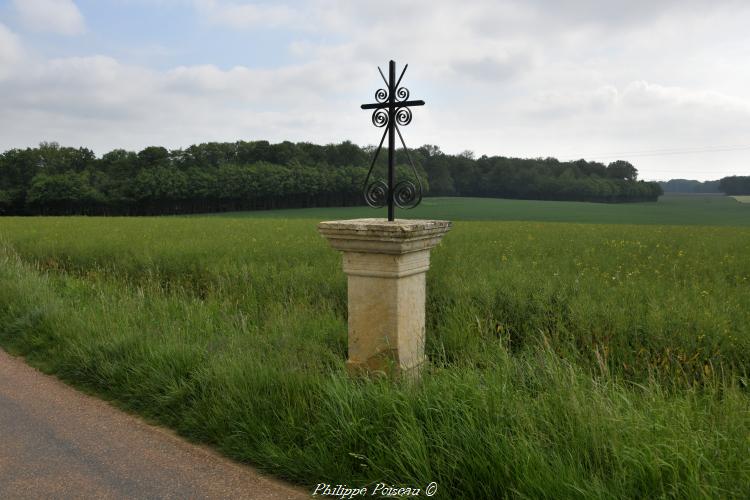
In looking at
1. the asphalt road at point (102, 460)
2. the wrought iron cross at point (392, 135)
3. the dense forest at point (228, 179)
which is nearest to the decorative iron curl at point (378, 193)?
the wrought iron cross at point (392, 135)

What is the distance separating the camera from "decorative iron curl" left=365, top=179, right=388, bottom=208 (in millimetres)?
4273

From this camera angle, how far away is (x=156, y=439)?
3.66m

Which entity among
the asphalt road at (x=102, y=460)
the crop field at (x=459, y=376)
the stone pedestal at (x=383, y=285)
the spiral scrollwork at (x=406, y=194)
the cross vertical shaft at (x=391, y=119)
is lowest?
the asphalt road at (x=102, y=460)

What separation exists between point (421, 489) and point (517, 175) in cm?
8980

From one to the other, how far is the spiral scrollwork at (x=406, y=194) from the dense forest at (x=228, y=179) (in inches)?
1850

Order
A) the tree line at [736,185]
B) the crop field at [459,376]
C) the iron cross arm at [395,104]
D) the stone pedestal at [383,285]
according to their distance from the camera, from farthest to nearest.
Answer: the tree line at [736,185] < the iron cross arm at [395,104] < the stone pedestal at [383,285] < the crop field at [459,376]

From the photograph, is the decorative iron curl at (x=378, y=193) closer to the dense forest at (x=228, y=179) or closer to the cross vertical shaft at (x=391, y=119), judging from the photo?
the cross vertical shaft at (x=391, y=119)

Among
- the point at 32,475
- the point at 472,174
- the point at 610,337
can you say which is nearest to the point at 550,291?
the point at 610,337

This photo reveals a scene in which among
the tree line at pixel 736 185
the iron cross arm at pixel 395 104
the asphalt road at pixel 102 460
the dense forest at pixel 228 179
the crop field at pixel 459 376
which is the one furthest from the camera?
the tree line at pixel 736 185

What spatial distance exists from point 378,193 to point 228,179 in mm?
64702

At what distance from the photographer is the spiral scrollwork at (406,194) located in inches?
165

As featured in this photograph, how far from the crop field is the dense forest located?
44416 mm

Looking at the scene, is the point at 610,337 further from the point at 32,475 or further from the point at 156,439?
the point at 32,475

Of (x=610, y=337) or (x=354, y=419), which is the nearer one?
(x=354, y=419)
